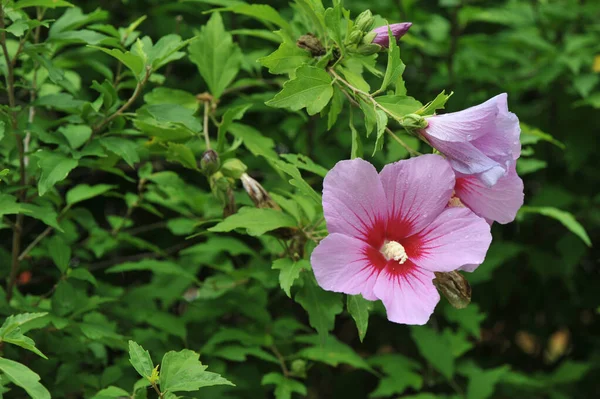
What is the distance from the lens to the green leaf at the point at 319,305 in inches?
57.5

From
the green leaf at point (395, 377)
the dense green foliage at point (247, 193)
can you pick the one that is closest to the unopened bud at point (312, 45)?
the dense green foliage at point (247, 193)

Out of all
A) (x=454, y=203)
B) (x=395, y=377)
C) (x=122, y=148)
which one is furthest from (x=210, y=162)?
(x=395, y=377)

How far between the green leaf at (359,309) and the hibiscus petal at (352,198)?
0.11 m

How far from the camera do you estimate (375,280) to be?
1237mm

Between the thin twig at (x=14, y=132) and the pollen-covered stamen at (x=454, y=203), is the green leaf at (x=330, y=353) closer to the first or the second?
the pollen-covered stamen at (x=454, y=203)

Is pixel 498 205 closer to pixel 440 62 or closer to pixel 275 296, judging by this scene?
pixel 275 296

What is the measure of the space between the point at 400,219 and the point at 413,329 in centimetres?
127

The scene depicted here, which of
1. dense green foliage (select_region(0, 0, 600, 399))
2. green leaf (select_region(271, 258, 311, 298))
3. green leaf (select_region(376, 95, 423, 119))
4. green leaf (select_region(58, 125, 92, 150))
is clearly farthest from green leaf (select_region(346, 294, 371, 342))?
green leaf (select_region(58, 125, 92, 150))

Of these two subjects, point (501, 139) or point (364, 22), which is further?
point (364, 22)

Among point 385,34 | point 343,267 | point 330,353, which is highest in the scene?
point 385,34

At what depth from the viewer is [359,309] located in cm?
129

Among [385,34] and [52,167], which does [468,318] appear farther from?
[52,167]

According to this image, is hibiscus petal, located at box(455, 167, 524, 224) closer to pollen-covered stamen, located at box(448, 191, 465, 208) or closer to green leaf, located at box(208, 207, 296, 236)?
pollen-covered stamen, located at box(448, 191, 465, 208)

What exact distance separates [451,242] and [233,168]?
0.50m
